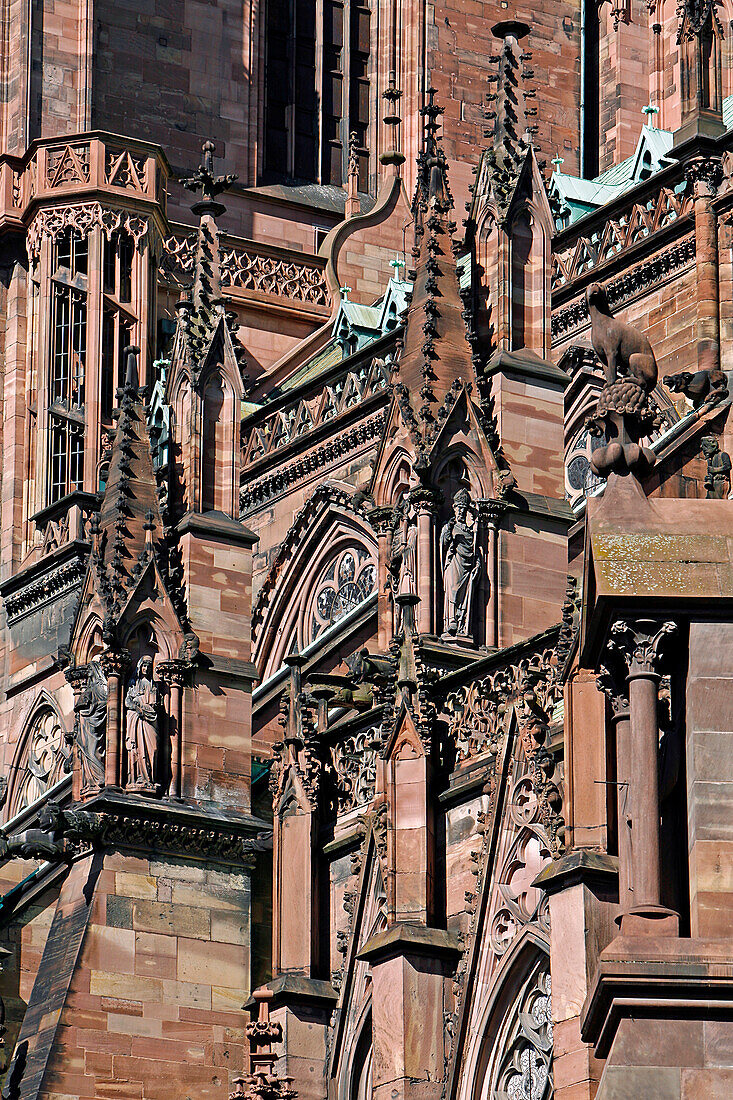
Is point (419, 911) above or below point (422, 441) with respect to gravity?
below

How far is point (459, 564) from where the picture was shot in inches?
1021

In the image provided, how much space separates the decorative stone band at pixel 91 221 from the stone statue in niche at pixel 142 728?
49.8 feet

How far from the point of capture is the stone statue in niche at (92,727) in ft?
91.8

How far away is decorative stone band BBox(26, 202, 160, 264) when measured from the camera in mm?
42406

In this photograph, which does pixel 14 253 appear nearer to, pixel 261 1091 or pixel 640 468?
pixel 261 1091

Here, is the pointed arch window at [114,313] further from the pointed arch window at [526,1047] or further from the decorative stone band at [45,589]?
the pointed arch window at [526,1047]

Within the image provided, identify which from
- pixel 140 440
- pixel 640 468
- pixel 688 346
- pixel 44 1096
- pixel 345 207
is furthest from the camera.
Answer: pixel 345 207

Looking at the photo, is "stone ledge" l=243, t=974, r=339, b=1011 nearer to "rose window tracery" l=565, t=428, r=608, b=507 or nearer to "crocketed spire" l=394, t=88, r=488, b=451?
"crocketed spire" l=394, t=88, r=488, b=451

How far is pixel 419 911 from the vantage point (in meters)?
22.6

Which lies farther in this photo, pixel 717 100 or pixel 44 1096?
pixel 717 100

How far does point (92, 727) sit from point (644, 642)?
48.6 feet

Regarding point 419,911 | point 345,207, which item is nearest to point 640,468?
point 419,911

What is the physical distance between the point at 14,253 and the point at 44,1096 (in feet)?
69.0

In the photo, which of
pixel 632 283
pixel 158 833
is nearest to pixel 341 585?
pixel 632 283
